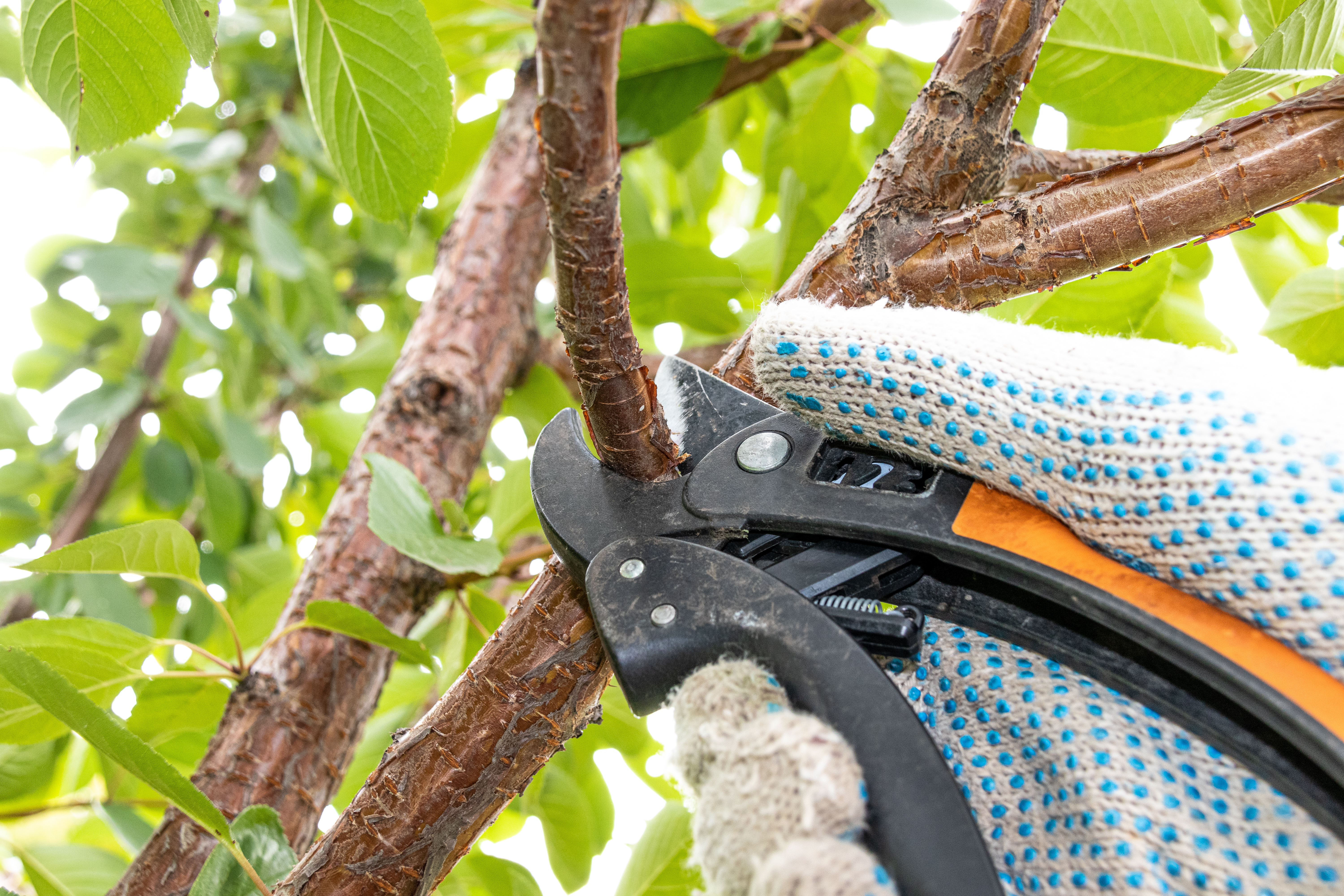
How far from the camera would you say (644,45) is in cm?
87

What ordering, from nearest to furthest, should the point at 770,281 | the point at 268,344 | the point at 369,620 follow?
the point at 369,620, the point at 770,281, the point at 268,344

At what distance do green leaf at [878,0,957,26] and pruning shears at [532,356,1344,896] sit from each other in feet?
1.35

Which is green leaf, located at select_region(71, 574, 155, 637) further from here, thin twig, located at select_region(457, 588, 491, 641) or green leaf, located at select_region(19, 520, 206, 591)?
thin twig, located at select_region(457, 588, 491, 641)

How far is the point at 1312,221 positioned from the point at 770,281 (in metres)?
0.71

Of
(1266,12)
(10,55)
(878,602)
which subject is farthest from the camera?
(10,55)

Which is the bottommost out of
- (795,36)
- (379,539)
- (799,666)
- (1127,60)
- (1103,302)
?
(799,666)

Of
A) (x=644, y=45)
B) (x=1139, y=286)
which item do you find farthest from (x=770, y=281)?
(x=1139, y=286)

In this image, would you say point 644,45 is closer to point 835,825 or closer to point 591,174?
point 591,174

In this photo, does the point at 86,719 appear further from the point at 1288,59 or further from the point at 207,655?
the point at 1288,59

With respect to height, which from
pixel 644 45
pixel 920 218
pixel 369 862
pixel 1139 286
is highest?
pixel 644 45

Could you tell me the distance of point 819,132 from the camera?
108 cm

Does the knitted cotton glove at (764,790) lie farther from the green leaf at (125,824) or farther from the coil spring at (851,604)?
the green leaf at (125,824)

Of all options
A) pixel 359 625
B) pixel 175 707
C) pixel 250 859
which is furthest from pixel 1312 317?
pixel 175 707

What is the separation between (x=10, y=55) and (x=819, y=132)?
97cm
